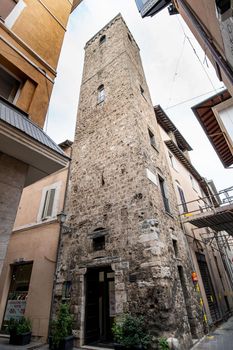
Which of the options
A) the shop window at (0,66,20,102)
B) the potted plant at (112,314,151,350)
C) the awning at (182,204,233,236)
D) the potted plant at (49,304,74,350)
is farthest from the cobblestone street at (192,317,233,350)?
the shop window at (0,66,20,102)

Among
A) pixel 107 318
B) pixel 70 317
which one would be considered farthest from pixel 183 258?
pixel 70 317

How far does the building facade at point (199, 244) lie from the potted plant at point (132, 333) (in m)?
3.74

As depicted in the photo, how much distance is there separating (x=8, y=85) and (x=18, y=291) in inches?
305

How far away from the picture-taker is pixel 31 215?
9391 mm

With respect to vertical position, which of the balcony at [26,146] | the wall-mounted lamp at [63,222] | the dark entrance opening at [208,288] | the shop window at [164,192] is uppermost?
the shop window at [164,192]

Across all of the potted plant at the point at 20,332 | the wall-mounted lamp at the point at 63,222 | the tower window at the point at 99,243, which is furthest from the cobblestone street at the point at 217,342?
the wall-mounted lamp at the point at 63,222

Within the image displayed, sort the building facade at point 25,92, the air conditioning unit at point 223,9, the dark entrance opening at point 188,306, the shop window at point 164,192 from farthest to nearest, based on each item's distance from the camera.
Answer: the shop window at point 164,192
the dark entrance opening at point 188,306
the building facade at point 25,92
the air conditioning unit at point 223,9

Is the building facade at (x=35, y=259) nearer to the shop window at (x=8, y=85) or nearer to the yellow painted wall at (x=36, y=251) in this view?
the yellow painted wall at (x=36, y=251)

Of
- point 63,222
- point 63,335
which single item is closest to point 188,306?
point 63,335

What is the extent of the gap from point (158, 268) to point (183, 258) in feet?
8.57

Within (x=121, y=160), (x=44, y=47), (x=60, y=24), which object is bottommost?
(x=121, y=160)

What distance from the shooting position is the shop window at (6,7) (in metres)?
4.54

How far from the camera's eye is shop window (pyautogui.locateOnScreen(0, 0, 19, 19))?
454cm

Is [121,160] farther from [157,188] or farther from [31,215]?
[31,215]
